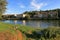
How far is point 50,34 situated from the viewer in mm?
15797

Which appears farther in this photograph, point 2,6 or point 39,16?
point 39,16

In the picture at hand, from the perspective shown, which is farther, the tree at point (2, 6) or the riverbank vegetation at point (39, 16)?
the riverbank vegetation at point (39, 16)

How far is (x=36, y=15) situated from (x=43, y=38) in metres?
115

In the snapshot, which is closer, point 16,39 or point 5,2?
point 16,39

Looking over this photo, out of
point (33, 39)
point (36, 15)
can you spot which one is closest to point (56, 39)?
point (33, 39)

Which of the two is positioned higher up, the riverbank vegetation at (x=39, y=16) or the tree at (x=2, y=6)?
the tree at (x=2, y=6)

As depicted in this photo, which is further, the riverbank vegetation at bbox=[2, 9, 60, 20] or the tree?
the riverbank vegetation at bbox=[2, 9, 60, 20]

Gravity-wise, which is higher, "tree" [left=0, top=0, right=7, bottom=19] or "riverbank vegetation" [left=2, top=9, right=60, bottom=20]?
"tree" [left=0, top=0, right=7, bottom=19]

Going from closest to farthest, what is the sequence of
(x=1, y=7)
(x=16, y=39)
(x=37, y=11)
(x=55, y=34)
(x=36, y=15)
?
(x=16, y=39), (x=55, y=34), (x=1, y=7), (x=36, y=15), (x=37, y=11)

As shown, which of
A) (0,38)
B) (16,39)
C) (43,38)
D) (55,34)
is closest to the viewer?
(0,38)

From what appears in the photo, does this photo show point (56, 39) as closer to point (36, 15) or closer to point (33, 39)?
point (33, 39)

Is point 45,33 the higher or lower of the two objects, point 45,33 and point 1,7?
the lower

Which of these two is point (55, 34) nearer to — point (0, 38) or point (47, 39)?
point (47, 39)

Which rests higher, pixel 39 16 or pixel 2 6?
pixel 2 6
